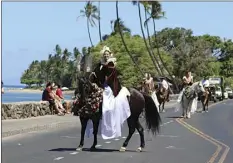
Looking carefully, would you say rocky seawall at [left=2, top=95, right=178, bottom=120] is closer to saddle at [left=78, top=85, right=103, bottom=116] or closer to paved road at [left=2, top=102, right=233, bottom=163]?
paved road at [left=2, top=102, right=233, bottom=163]

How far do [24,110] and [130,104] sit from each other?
11668 mm

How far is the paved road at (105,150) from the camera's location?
12.4m

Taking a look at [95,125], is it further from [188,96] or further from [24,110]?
[188,96]

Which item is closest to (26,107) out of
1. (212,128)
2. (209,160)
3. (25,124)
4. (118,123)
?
(25,124)

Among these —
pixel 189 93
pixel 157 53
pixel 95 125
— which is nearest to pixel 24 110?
pixel 189 93

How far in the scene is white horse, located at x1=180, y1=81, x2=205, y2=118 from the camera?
27608 millimetres

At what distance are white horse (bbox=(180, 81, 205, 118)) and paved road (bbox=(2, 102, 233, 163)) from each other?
8943mm

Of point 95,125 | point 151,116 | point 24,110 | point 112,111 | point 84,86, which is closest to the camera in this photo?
point 112,111

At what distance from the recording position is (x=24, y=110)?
2480 centimetres

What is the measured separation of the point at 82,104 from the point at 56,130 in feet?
22.4

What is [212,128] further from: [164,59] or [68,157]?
[164,59]

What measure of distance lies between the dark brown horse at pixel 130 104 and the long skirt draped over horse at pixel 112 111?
14cm

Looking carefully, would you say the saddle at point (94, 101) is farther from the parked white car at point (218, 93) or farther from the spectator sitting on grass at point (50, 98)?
the parked white car at point (218, 93)

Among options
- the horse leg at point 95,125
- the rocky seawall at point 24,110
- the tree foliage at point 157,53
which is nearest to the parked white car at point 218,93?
the tree foliage at point 157,53
